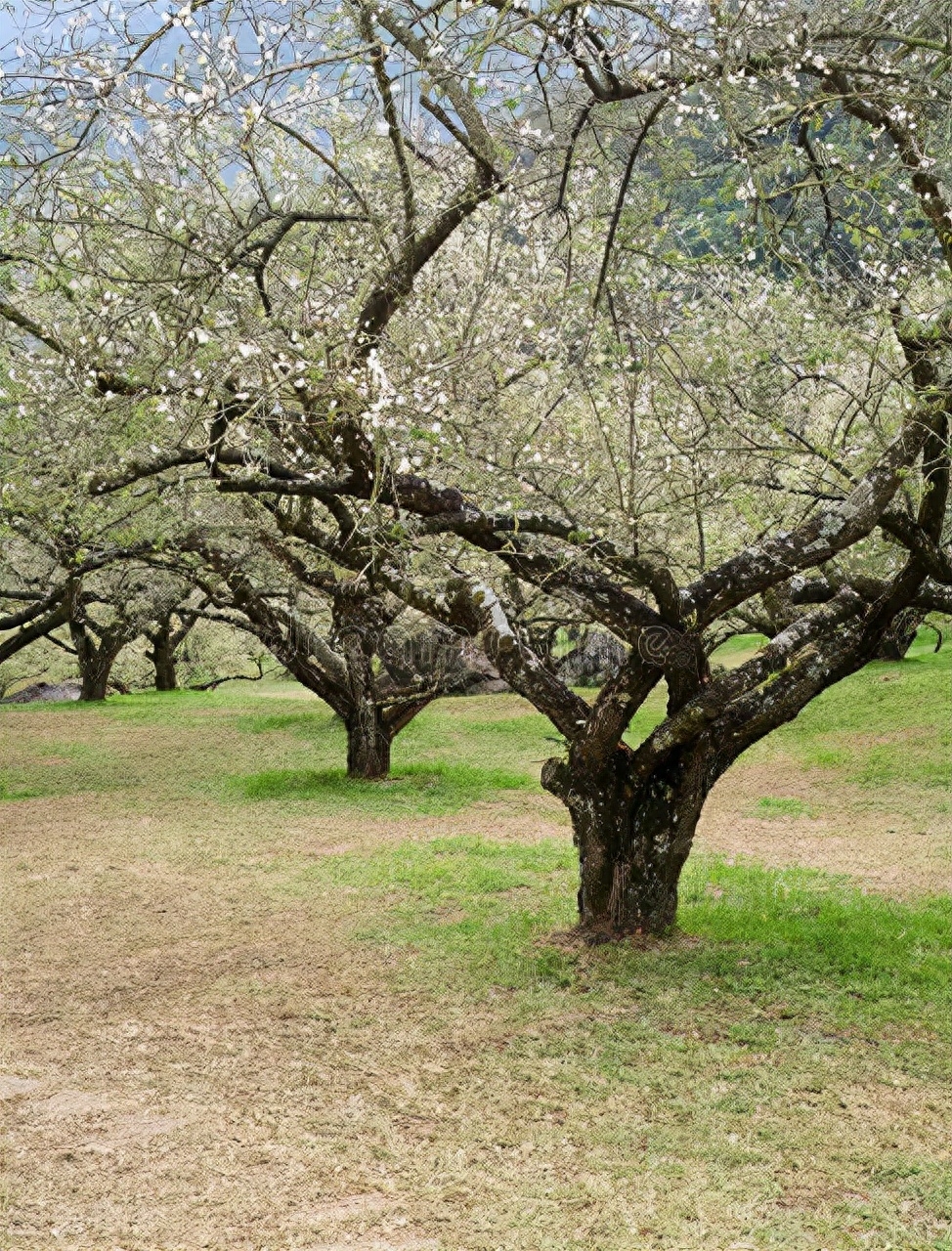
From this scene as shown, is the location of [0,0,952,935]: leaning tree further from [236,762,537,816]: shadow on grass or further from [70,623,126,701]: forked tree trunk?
[70,623,126,701]: forked tree trunk

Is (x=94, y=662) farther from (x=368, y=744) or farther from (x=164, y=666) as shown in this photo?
(x=368, y=744)

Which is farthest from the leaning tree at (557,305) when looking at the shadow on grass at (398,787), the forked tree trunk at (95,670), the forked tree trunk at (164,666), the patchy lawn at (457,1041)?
the forked tree trunk at (164,666)

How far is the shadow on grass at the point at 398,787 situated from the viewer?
1755cm

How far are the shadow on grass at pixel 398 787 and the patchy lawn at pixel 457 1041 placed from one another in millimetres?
1172

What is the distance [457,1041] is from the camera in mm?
7832

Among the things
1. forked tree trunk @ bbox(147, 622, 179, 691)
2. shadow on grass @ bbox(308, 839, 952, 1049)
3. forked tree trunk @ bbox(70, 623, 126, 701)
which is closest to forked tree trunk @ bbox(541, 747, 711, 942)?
shadow on grass @ bbox(308, 839, 952, 1049)

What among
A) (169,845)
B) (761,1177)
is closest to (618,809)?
(761,1177)

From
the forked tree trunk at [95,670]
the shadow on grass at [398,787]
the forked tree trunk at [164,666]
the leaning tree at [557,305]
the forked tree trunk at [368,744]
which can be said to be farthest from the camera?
the forked tree trunk at [164,666]

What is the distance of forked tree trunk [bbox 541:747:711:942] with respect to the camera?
9.59 meters

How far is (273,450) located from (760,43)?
540cm

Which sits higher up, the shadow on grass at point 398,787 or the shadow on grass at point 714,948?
the shadow on grass at point 398,787

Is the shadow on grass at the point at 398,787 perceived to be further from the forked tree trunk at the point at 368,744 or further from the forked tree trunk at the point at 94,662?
the forked tree trunk at the point at 94,662

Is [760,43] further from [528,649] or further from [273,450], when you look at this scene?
[273,450]

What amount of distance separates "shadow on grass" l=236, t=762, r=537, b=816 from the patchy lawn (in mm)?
1172
